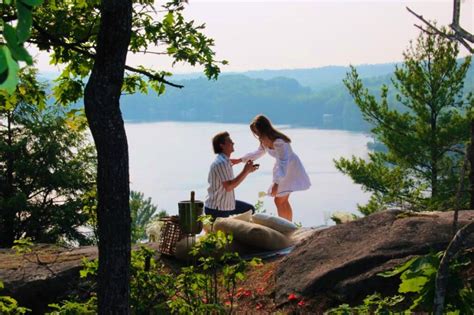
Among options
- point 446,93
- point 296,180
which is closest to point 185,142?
point 446,93

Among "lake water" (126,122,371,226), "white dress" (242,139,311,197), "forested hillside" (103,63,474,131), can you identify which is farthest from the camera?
"forested hillside" (103,63,474,131)

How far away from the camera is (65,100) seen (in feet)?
16.8

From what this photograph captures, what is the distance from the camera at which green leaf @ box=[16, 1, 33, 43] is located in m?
1.59

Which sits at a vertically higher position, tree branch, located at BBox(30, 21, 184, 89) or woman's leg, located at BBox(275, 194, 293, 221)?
tree branch, located at BBox(30, 21, 184, 89)

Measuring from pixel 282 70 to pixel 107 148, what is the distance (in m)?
190

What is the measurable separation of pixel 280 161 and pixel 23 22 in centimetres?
729

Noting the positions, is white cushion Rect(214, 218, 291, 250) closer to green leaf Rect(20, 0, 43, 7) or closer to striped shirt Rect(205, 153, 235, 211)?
striped shirt Rect(205, 153, 235, 211)

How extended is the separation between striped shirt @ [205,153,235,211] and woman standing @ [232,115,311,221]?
48 centimetres

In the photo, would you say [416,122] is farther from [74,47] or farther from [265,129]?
[74,47]

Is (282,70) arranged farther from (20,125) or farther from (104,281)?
(104,281)

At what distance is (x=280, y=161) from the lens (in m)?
8.84

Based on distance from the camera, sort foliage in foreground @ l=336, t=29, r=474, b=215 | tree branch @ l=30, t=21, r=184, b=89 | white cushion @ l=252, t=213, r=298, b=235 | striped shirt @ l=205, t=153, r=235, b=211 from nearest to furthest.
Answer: tree branch @ l=30, t=21, r=184, b=89
white cushion @ l=252, t=213, r=298, b=235
striped shirt @ l=205, t=153, r=235, b=211
foliage in foreground @ l=336, t=29, r=474, b=215

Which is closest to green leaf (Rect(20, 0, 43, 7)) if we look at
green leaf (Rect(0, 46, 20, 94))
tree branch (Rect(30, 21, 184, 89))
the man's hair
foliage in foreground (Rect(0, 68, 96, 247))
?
green leaf (Rect(0, 46, 20, 94))

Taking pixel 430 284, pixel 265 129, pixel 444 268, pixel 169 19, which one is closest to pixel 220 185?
pixel 265 129
